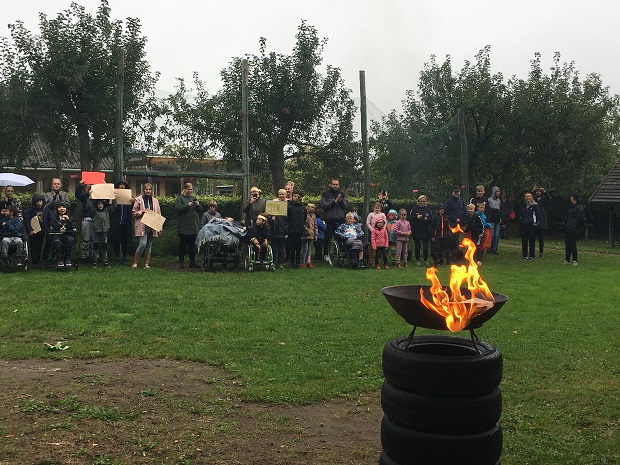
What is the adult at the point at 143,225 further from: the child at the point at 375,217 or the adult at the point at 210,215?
the child at the point at 375,217

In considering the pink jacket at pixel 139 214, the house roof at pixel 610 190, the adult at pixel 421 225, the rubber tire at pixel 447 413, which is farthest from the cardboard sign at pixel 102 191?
the house roof at pixel 610 190

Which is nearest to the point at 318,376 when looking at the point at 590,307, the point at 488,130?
the point at 590,307

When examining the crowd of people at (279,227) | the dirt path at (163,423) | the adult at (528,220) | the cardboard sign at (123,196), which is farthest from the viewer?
the adult at (528,220)

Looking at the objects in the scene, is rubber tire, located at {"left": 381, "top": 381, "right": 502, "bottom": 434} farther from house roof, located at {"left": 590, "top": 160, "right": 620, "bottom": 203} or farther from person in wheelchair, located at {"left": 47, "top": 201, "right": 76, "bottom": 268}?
house roof, located at {"left": 590, "top": 160, "right": 620, "bottom": 203}

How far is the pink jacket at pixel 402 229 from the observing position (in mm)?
15656

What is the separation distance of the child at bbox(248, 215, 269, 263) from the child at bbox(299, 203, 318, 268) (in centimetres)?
100

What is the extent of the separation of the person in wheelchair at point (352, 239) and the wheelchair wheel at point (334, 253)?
237 millimetres

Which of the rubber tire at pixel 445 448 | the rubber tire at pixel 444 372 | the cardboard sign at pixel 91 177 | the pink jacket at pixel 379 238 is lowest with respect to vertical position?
the rubber tire at pixel 445 448

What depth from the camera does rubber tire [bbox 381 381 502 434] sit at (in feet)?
12.3

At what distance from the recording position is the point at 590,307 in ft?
32.9

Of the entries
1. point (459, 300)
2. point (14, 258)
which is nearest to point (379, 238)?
point (14, 258)

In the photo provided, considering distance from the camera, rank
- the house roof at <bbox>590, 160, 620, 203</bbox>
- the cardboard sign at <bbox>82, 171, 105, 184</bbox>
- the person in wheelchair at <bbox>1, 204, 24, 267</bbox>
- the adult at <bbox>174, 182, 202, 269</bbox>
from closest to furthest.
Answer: the person in wheelchair at <bbox>1, 204, 24, 267</bbox>
the cardboard sign at <bbox>82, 171, 105, 184</bbox>
the adult at <bbox>174, 182, 202, 269</bbox>
the house roof at <bbox>590, 160, 620, 203</bbox>

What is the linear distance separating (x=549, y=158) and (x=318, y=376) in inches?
808

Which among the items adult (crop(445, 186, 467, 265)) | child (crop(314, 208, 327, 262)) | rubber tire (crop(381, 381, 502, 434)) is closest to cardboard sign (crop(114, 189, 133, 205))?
child (crop(314, 208, 327, 262))
